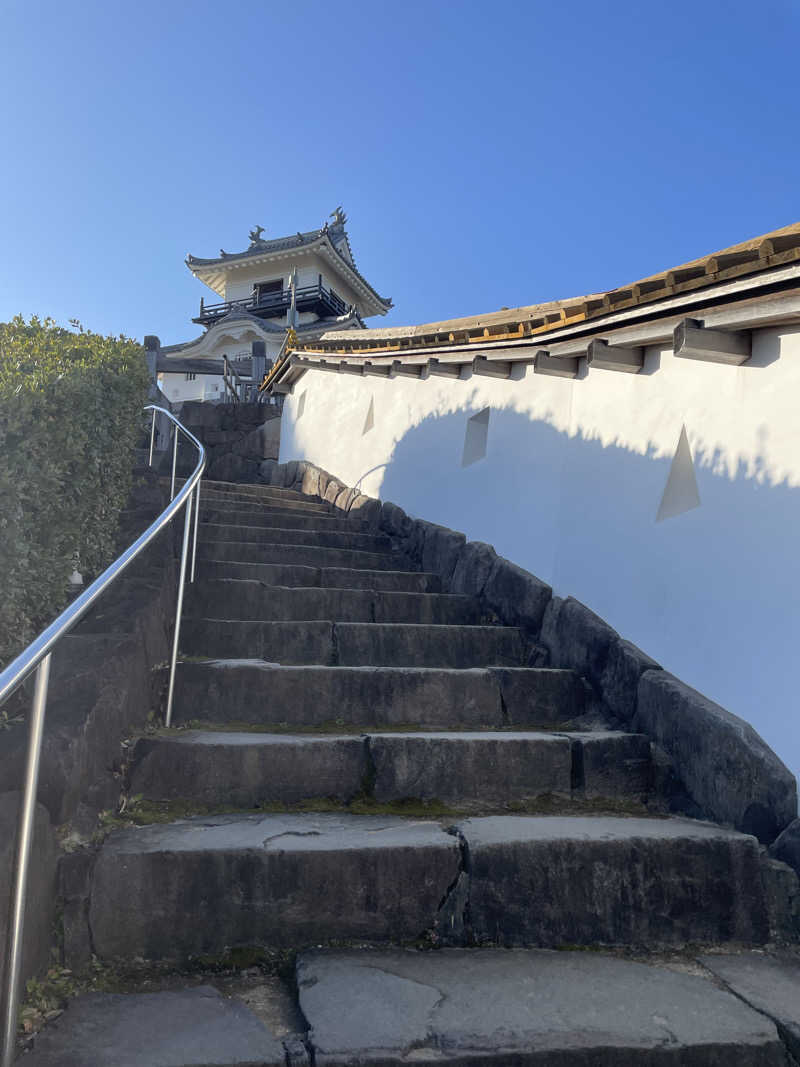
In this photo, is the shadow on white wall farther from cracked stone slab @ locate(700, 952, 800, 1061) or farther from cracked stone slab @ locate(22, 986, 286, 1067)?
cracked stone slab @ locate(22, 986, 286, 1067)

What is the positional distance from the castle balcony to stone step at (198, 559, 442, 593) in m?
25.4

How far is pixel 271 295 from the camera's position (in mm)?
30375

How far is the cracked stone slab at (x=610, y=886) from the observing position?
8.27ft

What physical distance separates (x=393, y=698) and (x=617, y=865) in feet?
4.53

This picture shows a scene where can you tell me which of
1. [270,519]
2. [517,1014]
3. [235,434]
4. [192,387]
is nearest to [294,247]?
[192,387]

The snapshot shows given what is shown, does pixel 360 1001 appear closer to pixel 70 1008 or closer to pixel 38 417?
pixel 70 1008

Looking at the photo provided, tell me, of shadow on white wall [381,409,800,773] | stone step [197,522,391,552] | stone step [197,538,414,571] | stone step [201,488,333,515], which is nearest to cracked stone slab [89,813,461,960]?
shadow on white wall [381,409,800,773]

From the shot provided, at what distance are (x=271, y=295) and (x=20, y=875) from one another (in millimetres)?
30629

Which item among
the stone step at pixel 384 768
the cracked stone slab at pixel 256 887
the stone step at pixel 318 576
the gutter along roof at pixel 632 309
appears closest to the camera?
the cracked stone slab at pixel 256 887

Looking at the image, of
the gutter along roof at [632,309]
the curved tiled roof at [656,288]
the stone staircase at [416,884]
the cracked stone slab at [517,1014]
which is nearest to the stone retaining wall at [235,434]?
the gutter along roof at [632,309]

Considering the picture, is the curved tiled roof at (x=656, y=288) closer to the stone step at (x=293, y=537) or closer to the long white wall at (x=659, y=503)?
the long white wall at (x=659, y=503)

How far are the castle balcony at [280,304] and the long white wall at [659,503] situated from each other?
80.2ft

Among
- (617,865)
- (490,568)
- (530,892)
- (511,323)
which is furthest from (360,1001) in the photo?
(511,323)

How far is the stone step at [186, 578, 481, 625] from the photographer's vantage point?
468 centimetres
